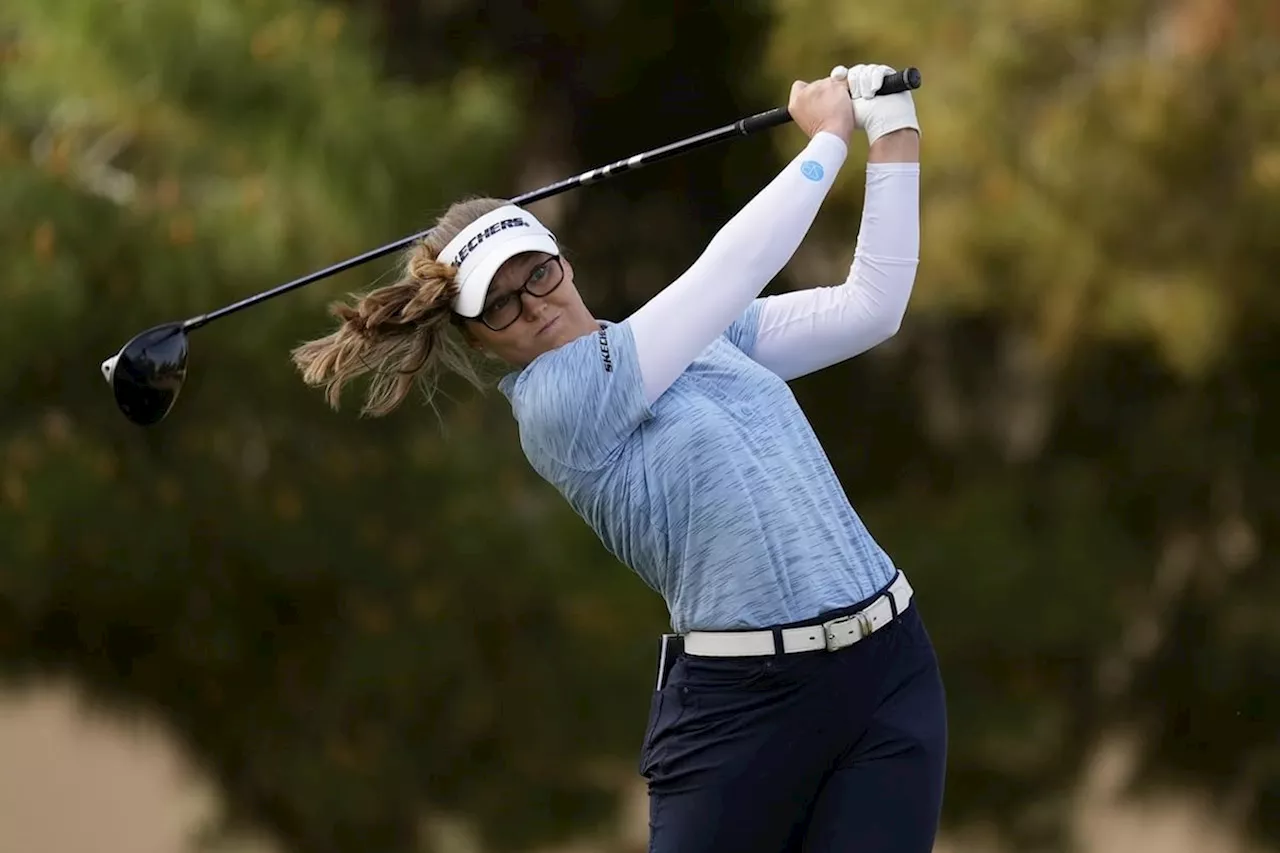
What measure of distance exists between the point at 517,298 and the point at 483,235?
0.24 feet

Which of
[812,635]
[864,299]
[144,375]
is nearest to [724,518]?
[812,635]

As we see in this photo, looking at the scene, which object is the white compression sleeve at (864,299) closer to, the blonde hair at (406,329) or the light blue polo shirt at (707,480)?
the light blue polo shirt at (707,480)

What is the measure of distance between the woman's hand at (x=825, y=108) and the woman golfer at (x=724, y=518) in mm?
11

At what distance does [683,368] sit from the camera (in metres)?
1.94

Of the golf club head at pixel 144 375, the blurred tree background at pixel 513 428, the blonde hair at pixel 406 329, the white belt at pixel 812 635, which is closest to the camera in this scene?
the white belt at pixel 812 635

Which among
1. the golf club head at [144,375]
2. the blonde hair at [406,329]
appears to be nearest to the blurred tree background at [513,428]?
the golf club head at [144,375]

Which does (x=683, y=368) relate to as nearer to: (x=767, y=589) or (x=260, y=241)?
(x=767, y=589)

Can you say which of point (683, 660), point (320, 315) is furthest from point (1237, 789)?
point (683, 660)

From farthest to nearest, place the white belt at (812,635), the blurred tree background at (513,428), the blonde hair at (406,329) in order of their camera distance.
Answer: the blurred tree background at (513,428) < the blonde hair at (406,329) < the white belt at (812,635)

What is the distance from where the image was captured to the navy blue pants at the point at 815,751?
1.93 metres

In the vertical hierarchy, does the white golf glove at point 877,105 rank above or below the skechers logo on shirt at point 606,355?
above

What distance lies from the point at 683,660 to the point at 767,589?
0.48ft

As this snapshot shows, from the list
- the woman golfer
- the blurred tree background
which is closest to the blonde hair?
the woman golfer

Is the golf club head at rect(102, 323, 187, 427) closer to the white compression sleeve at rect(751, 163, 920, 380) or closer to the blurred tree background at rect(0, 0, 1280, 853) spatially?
the white compression sleeve at rect(751, 163, 920, 380)
